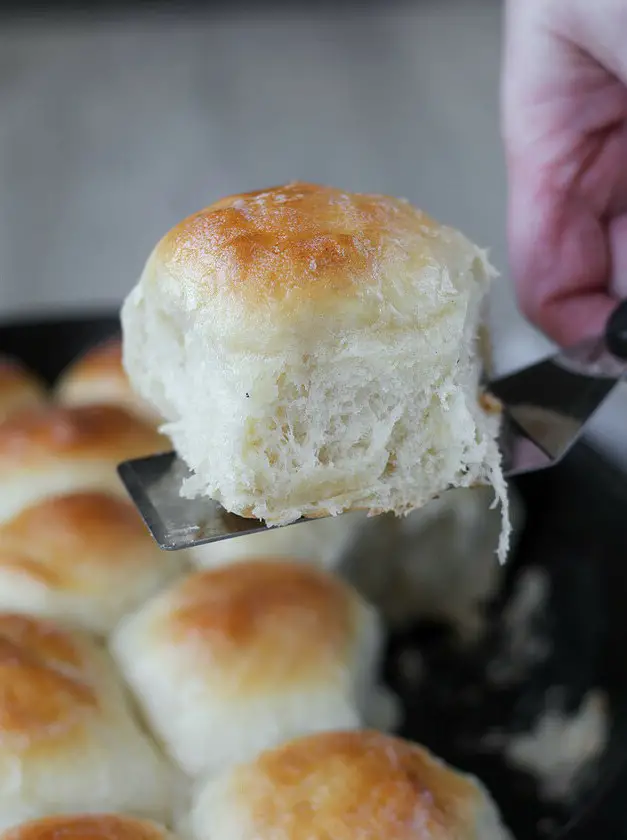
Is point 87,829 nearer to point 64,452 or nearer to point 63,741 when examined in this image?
point 63,741

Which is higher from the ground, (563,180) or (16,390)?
(563,180)

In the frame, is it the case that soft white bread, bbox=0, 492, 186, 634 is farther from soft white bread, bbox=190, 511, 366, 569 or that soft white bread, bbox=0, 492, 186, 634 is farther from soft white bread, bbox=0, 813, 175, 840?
soft white bread, bbox=0, 813, 175, 840

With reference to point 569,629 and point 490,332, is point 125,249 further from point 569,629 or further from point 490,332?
point 490,332

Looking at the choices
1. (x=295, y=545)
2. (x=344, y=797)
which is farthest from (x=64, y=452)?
(x=344, y=797)

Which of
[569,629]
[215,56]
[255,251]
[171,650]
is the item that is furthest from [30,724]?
[215,56]

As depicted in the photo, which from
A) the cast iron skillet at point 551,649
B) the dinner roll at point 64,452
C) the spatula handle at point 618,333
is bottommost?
the cast iron skillet at point 551,649

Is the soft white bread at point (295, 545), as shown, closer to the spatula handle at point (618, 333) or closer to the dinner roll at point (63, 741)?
the dinner roll at point (63, 741)

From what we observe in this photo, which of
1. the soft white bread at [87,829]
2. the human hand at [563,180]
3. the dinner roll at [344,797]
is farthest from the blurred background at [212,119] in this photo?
the soft white bread at [87,829]
